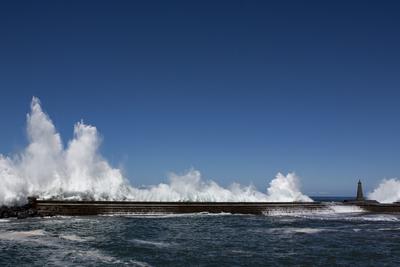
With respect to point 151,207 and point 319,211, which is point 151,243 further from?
point 319,211

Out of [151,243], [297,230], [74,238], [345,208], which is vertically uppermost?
[345,208]

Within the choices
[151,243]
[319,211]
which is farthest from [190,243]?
[319,211]

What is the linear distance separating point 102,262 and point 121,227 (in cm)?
1405

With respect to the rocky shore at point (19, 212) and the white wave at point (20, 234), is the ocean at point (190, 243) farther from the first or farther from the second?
the rocky shore at point (19, 212)

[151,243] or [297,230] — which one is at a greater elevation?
[297,230]

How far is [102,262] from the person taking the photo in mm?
23844

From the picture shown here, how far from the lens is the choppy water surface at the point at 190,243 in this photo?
24906 mm

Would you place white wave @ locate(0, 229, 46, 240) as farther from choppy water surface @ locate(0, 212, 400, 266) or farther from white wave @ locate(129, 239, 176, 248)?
white wave @ locate(129, 239, 176, 248)

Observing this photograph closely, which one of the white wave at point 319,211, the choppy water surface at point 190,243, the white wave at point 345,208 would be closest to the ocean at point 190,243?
the choppy water surface at point 190,243

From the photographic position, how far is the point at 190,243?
100ft

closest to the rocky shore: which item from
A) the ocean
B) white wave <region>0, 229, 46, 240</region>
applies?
the ocean

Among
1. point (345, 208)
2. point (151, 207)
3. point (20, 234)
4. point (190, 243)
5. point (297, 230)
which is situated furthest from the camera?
point (345, 208)

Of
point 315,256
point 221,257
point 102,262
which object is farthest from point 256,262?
point 102,262

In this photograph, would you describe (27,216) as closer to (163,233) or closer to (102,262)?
(163,233)
